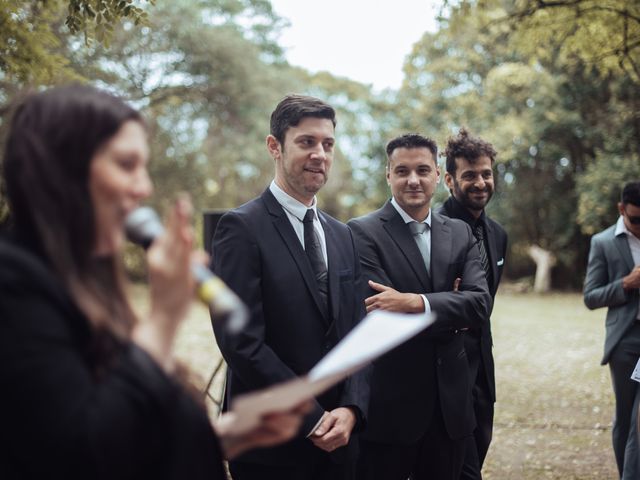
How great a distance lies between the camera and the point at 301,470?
9.20ft

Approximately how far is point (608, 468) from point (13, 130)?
232 inches

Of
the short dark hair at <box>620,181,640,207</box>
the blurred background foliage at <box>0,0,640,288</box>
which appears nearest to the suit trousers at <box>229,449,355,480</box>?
the short dark hair at <box>620,181,640,207</box>

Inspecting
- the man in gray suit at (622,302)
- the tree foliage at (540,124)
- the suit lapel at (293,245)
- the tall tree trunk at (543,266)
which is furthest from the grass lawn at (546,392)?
the tall tree trunk at (543,266)

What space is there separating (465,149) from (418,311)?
1482 mm

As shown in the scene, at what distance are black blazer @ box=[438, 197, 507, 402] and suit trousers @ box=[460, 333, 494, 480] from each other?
0.04 m

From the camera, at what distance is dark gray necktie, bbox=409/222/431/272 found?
12.1 ft

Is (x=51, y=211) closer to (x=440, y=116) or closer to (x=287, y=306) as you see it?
(x=287, y=306)

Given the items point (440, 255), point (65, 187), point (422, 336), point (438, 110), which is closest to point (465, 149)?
point (440, 255)

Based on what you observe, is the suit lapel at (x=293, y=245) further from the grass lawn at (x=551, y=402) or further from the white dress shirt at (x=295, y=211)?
the grass lawn at (x=551, y=402)

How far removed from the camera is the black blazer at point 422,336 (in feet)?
11.1

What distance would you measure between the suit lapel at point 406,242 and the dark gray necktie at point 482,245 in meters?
0.80

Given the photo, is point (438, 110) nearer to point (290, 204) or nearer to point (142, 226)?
point (290, 204)

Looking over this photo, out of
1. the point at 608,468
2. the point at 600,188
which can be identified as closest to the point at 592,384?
the point at 608,468

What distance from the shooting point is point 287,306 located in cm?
280
